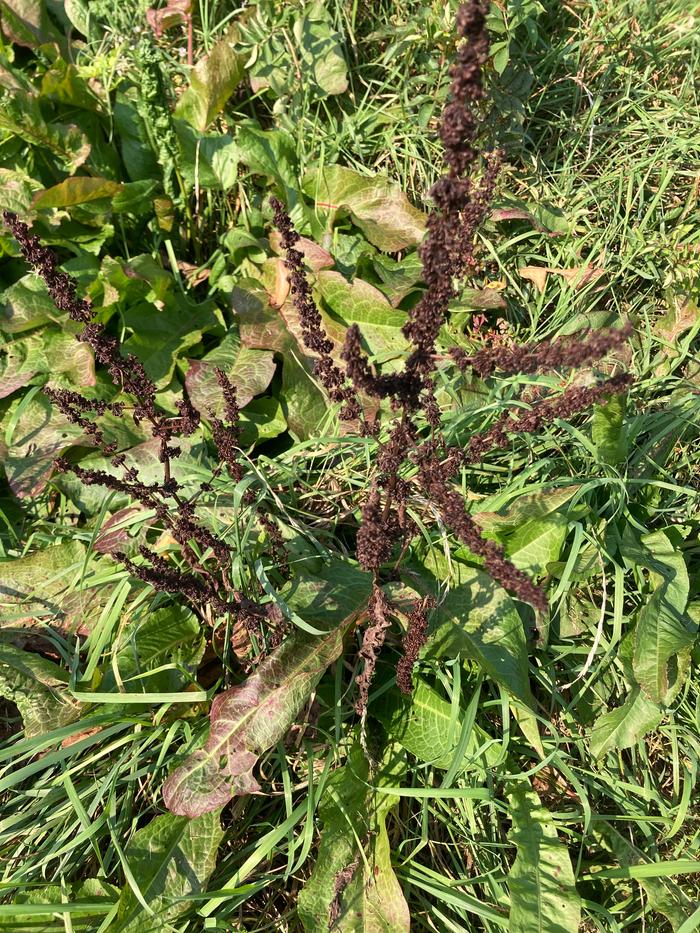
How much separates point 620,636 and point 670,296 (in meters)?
1.70

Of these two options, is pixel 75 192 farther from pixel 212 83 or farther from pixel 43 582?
pixel 43 582

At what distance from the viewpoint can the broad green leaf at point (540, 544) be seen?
98.9 inches

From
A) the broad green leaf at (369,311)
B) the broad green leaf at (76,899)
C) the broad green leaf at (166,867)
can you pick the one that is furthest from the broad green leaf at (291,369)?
the broad green leaf at (76,899)

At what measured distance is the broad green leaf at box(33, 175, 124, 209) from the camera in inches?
123

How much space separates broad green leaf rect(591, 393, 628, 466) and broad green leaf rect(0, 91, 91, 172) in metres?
2.67

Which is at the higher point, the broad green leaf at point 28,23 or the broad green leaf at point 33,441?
the broad green leaf at point 28,23

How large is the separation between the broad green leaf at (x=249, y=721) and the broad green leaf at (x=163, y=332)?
157 cm

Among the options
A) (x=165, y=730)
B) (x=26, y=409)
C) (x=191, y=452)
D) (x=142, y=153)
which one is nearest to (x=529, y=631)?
(x=165, y=730)

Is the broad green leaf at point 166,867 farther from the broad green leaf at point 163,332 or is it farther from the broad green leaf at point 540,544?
the broad green leaf at point 163,332

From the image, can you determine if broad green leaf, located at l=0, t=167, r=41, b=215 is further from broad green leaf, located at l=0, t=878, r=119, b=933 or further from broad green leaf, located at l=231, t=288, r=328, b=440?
broad green leaf, located at l=0, t=878, r=119, b=933

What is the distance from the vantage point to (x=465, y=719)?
2.14 metres

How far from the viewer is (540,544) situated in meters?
2.53

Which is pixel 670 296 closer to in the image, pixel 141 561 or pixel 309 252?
pixel 309 252

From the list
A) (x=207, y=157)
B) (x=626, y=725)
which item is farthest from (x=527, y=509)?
(x=207, y=157)
